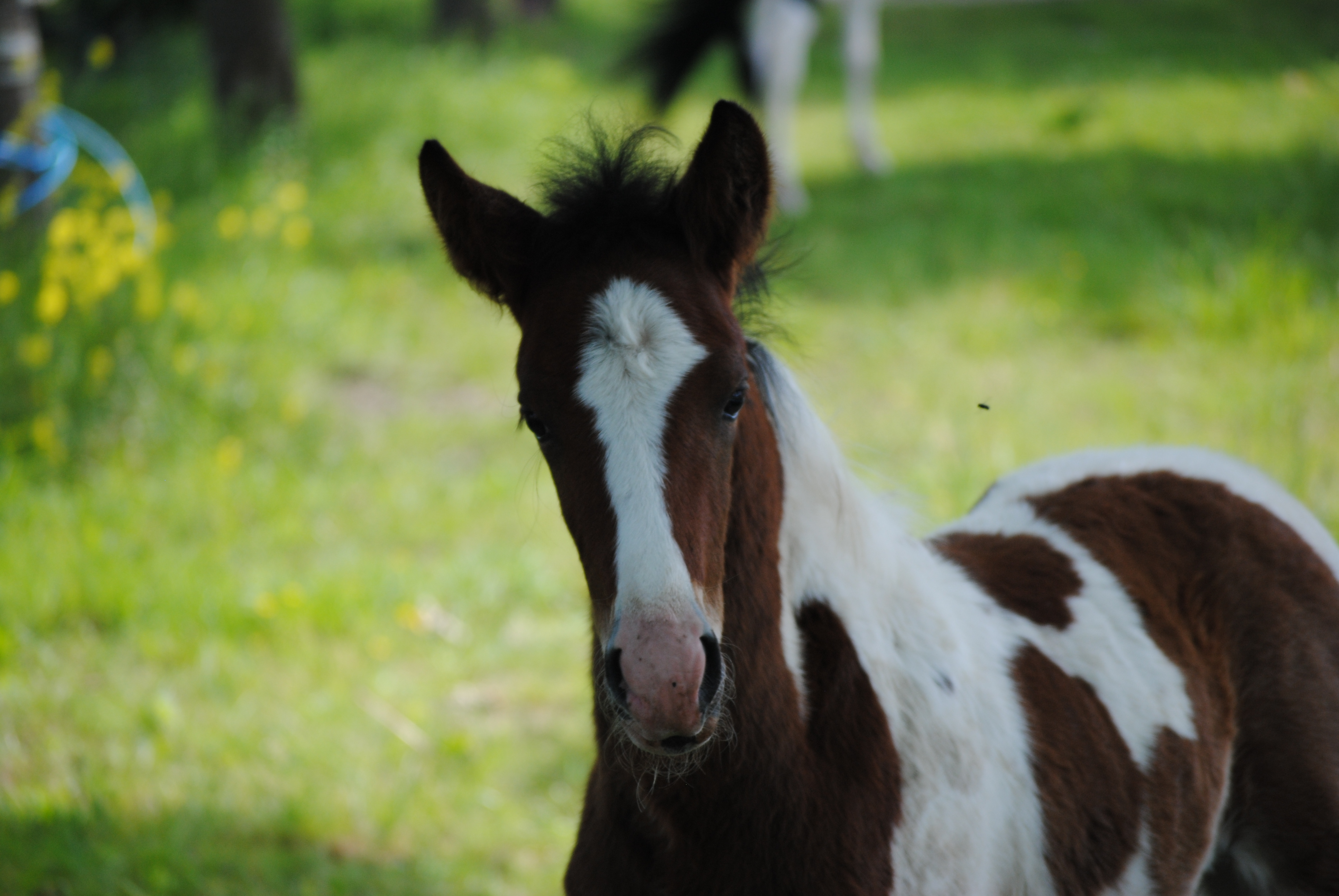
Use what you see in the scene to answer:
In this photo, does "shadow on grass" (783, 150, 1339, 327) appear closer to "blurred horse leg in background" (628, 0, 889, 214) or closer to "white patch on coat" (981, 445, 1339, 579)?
"blurred horse leg in background" (628, 0, 889, 214)

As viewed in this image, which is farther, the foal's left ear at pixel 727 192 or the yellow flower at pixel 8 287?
the yellow flower at pixel 8 287

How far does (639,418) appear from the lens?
1530 millimetres

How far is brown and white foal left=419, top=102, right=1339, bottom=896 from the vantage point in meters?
1.55

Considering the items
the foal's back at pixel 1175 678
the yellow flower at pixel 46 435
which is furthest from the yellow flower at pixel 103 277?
the foal's back at pixel 1175 678

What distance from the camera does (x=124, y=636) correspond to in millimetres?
3891

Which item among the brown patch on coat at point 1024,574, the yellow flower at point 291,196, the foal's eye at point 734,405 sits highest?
the yellow flower at point 291,196

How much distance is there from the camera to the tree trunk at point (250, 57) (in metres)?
7.55

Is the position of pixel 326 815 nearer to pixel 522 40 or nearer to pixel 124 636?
pixel 124 636

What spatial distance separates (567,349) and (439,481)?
3565 mm

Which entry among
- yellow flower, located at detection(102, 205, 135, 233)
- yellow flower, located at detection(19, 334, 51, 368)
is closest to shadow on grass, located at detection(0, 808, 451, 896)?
yellow flower, located at detection(19, 334, 51, 368)

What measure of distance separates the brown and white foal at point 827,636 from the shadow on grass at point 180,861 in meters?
1.20

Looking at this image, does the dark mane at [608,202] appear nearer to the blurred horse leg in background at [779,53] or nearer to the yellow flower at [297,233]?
the yellow flower at [297,233]

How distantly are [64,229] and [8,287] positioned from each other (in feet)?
1.03

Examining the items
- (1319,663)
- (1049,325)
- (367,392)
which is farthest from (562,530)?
(1319,663)
